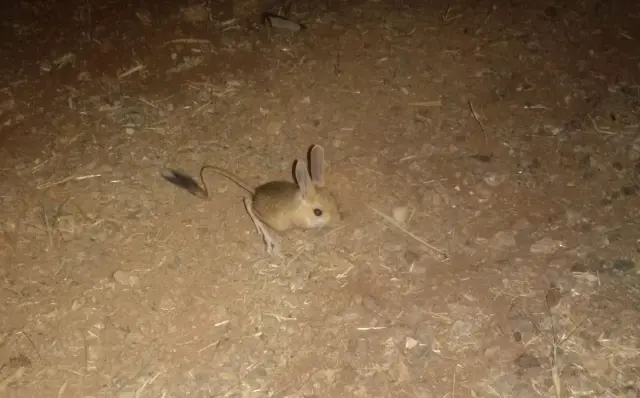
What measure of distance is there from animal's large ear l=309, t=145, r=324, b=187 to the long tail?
407 mm

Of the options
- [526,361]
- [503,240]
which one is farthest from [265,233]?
[526,361]

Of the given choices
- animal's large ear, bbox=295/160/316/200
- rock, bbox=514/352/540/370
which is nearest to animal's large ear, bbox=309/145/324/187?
animal's large ear, bbox=295/160/316/200

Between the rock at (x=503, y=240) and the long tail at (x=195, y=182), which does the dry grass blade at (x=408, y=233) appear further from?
the long tail at (x=195, y=182)

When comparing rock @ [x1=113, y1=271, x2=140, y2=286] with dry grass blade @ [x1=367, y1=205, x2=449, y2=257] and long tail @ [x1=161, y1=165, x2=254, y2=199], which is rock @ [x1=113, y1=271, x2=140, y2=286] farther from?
dry grass blade @ [x1=367, y1=205, x2=449, y2=257]

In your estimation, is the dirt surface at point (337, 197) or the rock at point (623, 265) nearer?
the dirt surface at point (337, 197)

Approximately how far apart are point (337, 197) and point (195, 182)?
836mm

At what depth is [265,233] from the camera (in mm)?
3225

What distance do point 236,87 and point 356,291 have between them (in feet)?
5.93

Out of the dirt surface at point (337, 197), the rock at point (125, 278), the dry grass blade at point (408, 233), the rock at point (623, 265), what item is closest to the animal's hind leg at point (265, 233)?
the dirt surface at point (337, 197)

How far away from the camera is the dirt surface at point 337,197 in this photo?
2773 mm

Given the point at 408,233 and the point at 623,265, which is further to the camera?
the point at 408,233

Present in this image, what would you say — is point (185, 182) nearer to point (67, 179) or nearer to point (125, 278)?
point (125, 278)

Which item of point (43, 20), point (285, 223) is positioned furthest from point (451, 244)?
point (43, 20)

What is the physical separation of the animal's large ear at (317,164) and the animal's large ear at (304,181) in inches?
2.0
